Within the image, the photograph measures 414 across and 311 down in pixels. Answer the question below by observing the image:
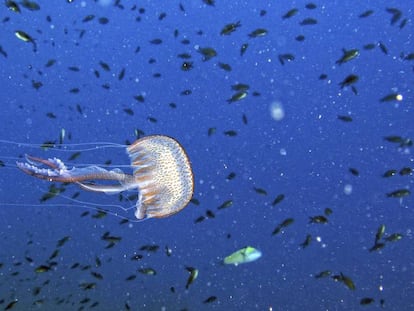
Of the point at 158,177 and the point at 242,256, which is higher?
the point at 158,177

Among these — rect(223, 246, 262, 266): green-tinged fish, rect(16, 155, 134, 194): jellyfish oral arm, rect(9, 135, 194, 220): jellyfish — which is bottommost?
rect(223, 246, 262, 266): green-tinged fish

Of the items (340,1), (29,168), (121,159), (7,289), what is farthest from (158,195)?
(340,1)

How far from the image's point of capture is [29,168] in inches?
171

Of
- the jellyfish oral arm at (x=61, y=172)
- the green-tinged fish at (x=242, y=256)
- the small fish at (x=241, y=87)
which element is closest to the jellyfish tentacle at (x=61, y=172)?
the jellyfish oral arm at (x=61, y=172)

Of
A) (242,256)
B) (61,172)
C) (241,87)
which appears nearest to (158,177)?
(61,172)

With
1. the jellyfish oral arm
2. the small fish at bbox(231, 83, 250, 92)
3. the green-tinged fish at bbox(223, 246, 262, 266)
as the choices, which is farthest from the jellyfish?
the small fish at bbox(231, 83, 250, 92)

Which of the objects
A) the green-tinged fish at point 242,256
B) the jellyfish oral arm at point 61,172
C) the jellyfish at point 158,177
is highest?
the jellyfish oral arm at point 61,172

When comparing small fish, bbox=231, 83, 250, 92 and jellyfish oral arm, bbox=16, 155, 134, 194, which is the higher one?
jellyfish oral arm, bbox=16, 155, 134, 194

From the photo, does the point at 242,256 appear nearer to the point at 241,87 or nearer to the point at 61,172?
the point at 61,172

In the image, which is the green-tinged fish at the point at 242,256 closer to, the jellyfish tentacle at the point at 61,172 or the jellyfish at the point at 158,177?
the jellyfish at the point at 158,177

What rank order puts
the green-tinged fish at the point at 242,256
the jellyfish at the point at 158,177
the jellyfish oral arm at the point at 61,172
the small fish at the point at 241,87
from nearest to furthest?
the jellyfish oral arm at the point at 61,172
the jellyfish at the point at 158,177
the green-tinged fish at the point at 242,256
the small fish at the point at 241,87

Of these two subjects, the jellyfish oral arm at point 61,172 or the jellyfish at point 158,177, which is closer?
the jellyfish oral arm at point 61,172

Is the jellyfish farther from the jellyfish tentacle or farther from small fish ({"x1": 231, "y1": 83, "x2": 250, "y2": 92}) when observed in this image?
small fish ({"x1": 231, "y1": 83, "x2": 250, "y2": 92})

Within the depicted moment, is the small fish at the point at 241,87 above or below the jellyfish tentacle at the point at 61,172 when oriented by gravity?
below
